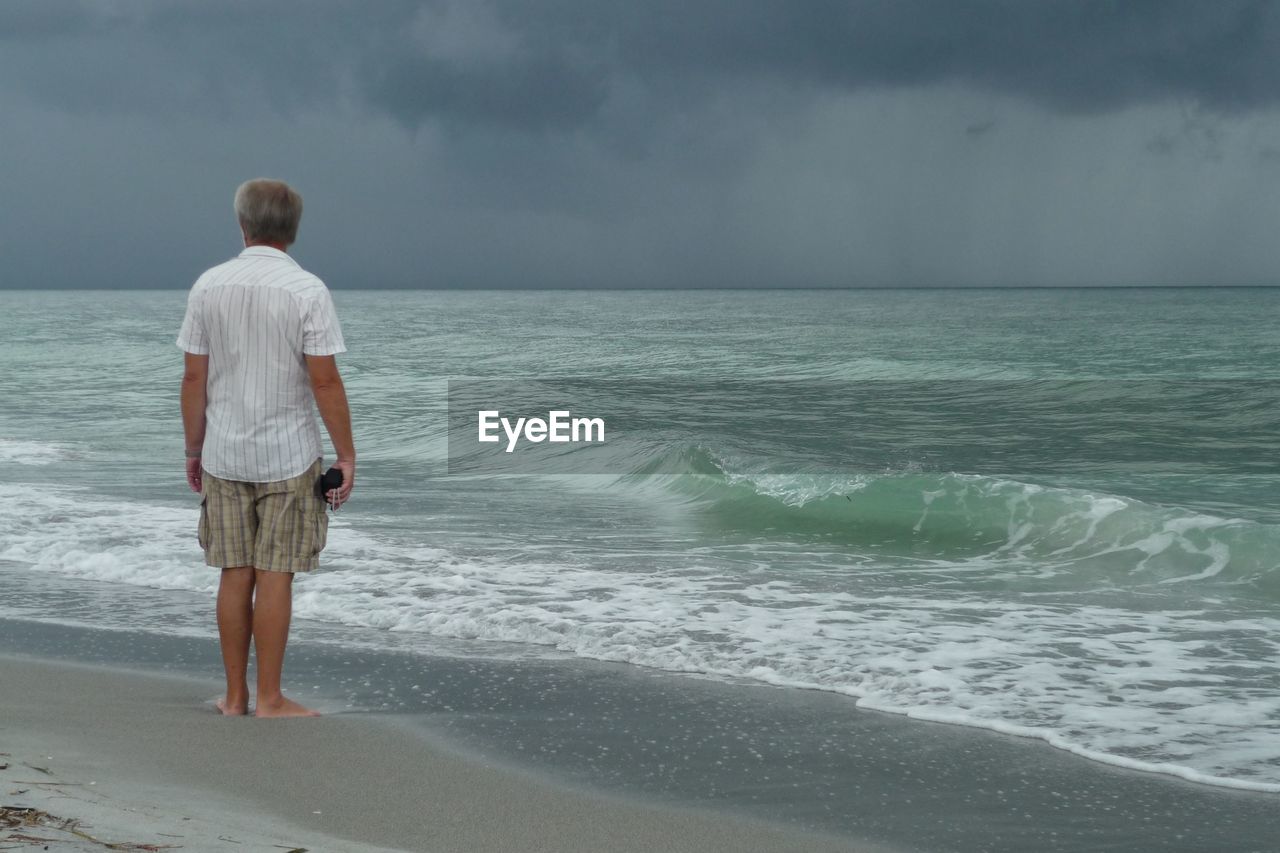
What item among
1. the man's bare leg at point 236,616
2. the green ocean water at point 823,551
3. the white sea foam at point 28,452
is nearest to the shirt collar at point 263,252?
the man's bare leg at point 236,616

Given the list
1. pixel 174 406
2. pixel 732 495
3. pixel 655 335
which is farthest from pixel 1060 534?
pixel 655 335

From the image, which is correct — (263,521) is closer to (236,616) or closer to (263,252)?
(236,616)

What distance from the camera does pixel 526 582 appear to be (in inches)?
281

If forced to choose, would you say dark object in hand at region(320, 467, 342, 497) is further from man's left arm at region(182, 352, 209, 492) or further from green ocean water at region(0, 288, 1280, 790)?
green ocean water at region(0, 288, 1280, 790)

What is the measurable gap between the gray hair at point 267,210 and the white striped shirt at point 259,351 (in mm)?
52

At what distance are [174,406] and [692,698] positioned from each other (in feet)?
60.8

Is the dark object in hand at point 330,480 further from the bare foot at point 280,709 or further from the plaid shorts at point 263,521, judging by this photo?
the bare foot at point 280,709

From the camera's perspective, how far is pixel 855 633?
5.93 meters

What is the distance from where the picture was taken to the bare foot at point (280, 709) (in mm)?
4262

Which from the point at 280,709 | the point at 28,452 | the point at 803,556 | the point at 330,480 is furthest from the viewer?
the point at 28,452

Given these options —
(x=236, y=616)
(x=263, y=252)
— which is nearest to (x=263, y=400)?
(x=263, y=252)

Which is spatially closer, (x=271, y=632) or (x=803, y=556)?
(x=271, y=632)

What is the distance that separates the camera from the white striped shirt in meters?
3.86

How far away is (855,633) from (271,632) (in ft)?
9.66
